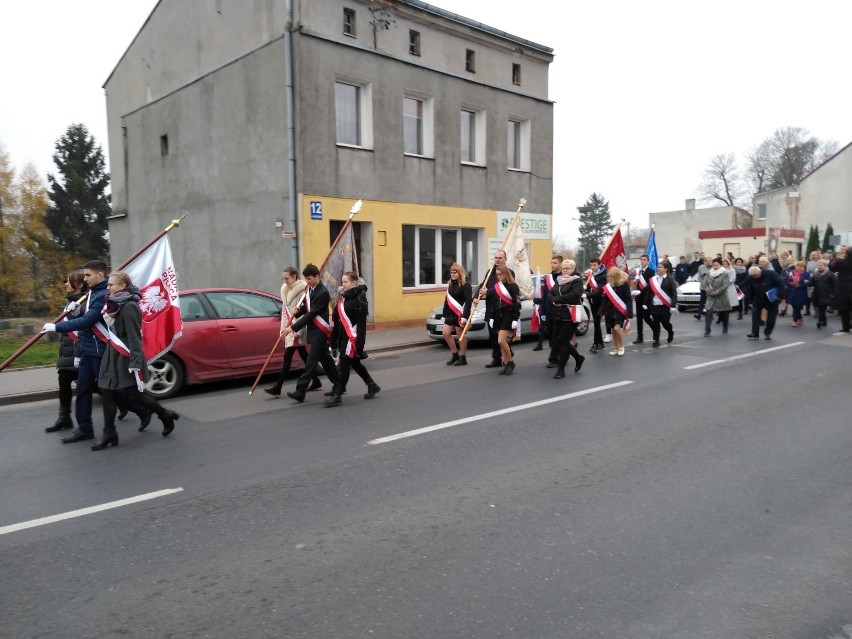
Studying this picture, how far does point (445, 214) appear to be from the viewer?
18.4 m

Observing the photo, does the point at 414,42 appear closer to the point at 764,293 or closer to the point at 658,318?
the point at 658,318

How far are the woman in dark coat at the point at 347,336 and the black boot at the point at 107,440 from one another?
2.51 m

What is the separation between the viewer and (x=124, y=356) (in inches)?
247

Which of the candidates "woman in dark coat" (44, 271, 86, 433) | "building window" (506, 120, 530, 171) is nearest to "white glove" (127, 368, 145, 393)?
"woman in dark coat" (44, 271, 86, 433)

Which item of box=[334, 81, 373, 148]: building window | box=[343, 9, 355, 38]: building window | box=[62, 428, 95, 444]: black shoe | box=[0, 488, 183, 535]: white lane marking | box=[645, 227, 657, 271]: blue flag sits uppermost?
box=[343, 9, 355, 38]: building window

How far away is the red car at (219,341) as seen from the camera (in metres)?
8.76

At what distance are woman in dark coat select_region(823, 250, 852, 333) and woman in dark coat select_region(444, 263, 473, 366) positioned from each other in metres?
9.18

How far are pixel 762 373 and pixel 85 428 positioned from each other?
9130 mm

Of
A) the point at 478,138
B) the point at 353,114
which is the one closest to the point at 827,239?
the point at 478,138

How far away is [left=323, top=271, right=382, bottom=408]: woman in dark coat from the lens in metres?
8.23

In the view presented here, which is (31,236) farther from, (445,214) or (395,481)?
(395,481)

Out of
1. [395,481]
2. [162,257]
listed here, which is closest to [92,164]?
[162,257]

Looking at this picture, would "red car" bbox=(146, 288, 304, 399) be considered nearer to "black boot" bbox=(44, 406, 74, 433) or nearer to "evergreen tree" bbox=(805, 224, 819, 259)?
"black boot" bbox=(44, 406, 74, 433)

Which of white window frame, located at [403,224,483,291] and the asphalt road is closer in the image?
the asphalt road
